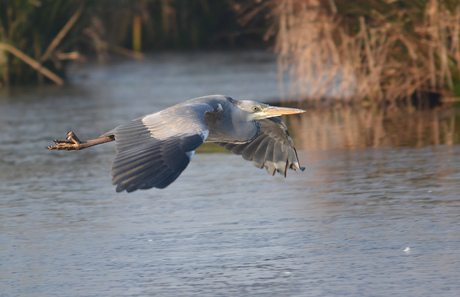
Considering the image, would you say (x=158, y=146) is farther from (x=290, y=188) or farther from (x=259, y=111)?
(x=290, y=188)

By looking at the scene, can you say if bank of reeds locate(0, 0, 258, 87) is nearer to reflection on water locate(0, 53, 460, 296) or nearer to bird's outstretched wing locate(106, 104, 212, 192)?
reflection on water locate(0, 53, 460, 296)

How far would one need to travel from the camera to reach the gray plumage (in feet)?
17.9

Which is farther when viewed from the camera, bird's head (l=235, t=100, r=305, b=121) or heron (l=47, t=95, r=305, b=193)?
bird's head (l=235, t=100, r=305, b=121)

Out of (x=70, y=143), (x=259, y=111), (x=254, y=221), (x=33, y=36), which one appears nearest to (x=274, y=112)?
(x=259, y=111)

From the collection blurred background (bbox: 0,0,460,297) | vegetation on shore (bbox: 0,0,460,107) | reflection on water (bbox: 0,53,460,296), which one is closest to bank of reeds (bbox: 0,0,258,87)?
blurred background (bbox: 0,0,460,297)

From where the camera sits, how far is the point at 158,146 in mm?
5797

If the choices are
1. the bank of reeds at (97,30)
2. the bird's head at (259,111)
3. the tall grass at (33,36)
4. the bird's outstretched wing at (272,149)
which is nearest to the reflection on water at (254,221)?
the bird's outstretched wing at (272,149)

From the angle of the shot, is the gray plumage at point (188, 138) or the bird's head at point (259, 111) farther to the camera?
the bird's head at point (259, 111)

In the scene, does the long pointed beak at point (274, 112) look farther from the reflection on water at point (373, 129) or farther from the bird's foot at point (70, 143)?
the reflection on water at point (373, 129)

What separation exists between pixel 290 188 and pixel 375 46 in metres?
4.86

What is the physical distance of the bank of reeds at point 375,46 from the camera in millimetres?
12031

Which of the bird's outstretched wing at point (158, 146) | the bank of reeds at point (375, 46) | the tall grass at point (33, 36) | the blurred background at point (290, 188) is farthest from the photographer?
the tall grass at point (33, 36)

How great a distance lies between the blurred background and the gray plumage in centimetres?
54

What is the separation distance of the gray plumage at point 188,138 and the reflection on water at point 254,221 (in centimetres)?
54
